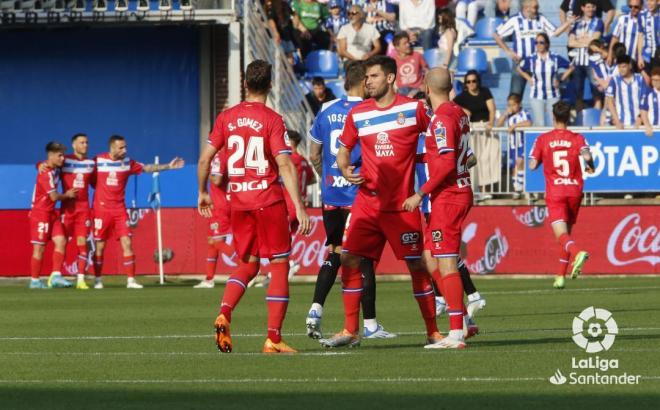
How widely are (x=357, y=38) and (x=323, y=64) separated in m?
1.23

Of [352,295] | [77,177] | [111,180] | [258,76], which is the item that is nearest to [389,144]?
[258,76]

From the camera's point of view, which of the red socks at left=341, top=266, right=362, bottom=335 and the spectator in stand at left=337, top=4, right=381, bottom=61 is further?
the spectator in stand at left=337, top=4, right=381, bottom=61

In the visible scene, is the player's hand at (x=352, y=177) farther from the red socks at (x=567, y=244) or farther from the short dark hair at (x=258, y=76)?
the red socks at (x=567, y=244)

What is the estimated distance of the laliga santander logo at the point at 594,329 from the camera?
35.7ft

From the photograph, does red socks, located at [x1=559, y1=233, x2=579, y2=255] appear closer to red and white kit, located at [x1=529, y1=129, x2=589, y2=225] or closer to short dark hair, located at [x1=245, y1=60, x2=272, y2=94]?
red and white kit, located at [x1=529, y1=129, x2=589, y2=225]

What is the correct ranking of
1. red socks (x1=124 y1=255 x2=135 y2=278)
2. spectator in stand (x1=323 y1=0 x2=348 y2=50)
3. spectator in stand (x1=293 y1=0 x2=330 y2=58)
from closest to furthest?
red socks (x1=124 y1=255 x2=135 y2=278) → spectator in stand (x1=293 y1=0 x2=330 y2=58) → spectator in stand (x1=323 y1=0 x2=348 y2=50)

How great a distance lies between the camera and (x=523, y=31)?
2816cm

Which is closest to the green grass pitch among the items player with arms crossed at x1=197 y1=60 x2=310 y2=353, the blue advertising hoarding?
player with arms crossed at x1=197 y1=60 x2=310 y2=353

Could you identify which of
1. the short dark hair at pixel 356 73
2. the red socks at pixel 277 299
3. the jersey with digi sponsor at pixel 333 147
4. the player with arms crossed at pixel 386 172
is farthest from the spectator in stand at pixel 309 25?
the red socks at pixel 277 299

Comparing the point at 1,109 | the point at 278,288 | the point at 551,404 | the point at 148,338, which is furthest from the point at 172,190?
the point at 551,404

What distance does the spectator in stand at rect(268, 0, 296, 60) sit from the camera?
29.3 meters

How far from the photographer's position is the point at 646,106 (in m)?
25.8

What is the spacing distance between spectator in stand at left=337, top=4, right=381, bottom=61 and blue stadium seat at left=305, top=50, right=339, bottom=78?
75 centimetres

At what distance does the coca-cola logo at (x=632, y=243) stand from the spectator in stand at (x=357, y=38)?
652 centimetres
